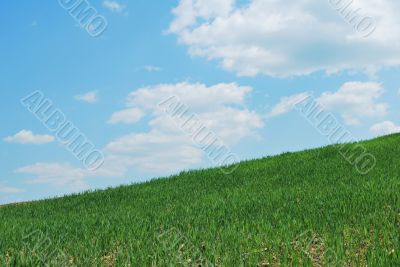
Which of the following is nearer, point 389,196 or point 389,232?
point 389,232

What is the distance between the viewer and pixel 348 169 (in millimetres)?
18469

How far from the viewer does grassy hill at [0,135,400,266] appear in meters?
7.39

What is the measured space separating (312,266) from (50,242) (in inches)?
195

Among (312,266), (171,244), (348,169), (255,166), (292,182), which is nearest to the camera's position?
(312,266)

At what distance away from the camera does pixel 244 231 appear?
9008 millimetres

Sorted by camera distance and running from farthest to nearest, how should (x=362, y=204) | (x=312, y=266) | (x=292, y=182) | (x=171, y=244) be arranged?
1. (x=292, y=182)
2. (x=362, y=204)
3. (x=171, y=244)
4. (x=312, y=266)

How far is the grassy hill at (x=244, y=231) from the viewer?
7391 mm

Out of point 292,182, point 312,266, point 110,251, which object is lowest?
point 312,266

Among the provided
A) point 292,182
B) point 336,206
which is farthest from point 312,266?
point 292,182

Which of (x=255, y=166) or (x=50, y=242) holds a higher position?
(x=255, y=166)

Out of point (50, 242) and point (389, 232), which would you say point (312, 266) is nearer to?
point (389, 232)

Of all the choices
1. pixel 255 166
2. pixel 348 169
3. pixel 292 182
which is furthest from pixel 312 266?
pixel 255 166

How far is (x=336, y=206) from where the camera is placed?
10.9 metres

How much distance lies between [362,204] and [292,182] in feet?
20.8
